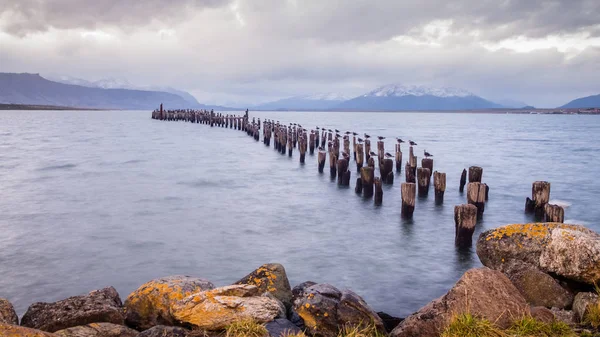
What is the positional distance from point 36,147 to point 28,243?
113ft

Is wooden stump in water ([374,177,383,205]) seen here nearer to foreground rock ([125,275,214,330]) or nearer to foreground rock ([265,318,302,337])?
foreground rock ([125,275,214,330])

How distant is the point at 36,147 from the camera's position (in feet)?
146

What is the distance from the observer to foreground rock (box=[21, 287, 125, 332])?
6.80 meters

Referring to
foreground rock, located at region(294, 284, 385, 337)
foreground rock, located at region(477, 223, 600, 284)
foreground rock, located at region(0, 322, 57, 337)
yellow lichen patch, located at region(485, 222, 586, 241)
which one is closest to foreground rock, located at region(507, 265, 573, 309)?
foreground rock, located at region(477, 223, 600, 284)

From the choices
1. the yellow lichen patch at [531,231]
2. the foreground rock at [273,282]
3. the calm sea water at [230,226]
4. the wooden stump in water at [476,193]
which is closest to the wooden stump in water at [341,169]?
the calm sea water at [230,226]

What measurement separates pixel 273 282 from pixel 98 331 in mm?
2687

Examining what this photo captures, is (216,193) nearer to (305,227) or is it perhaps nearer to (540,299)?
(305,227)

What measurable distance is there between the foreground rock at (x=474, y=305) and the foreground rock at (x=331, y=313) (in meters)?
0.48

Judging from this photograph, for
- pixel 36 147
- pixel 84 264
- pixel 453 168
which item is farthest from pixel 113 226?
pixel 36 147

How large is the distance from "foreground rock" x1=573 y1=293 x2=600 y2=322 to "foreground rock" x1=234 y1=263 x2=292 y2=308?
416 cm

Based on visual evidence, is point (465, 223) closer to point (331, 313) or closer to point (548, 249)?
point (548, 249)

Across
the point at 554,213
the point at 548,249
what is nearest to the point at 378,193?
the point at 554,213

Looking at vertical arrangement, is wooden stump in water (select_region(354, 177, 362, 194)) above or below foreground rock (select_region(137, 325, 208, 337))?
below

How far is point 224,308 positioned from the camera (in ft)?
20.5
